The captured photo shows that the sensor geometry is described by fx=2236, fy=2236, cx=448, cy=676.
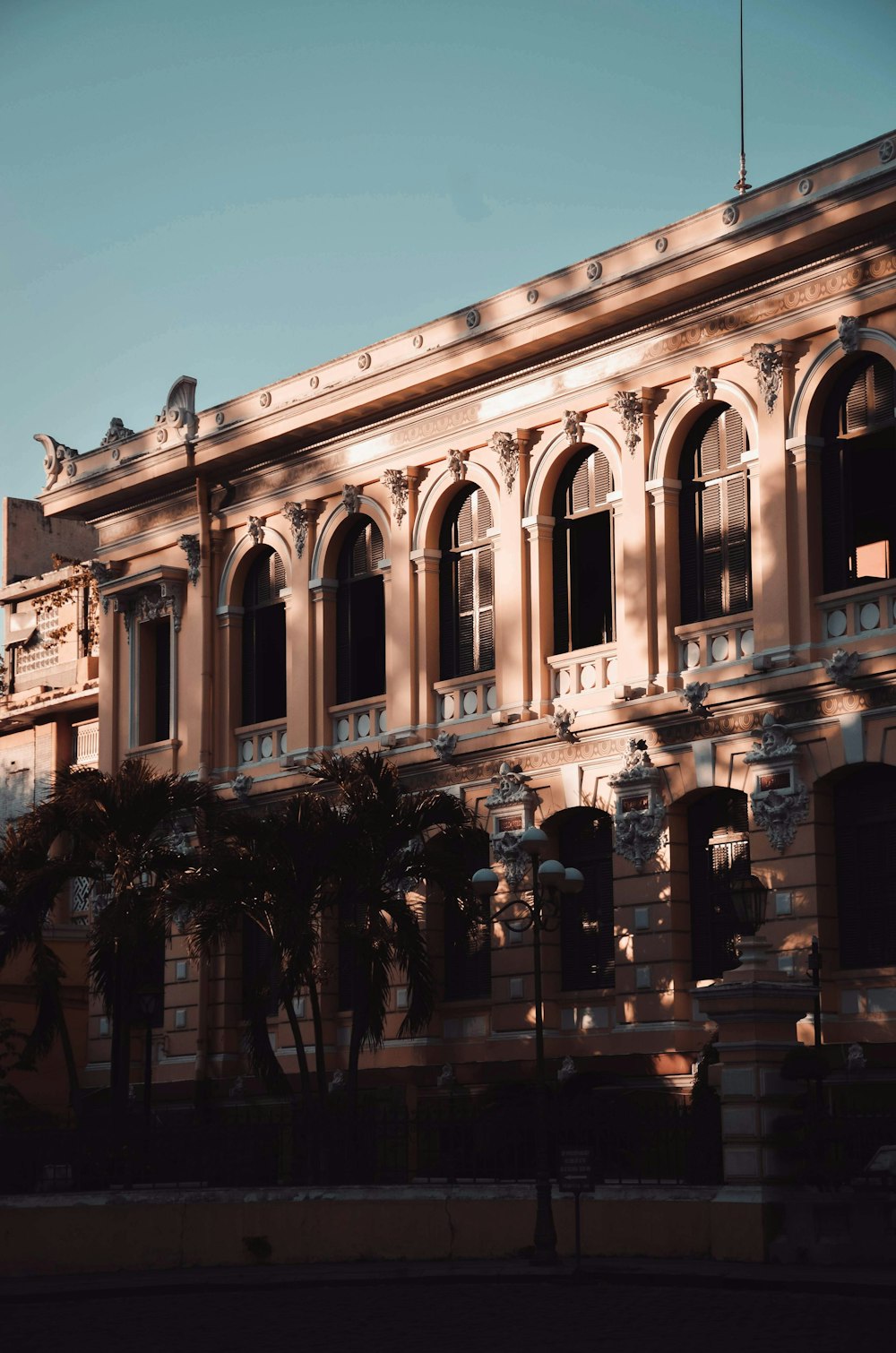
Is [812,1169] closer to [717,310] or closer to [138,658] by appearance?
[717,310]

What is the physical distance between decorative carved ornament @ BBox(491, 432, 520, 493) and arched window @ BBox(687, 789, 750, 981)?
601 centimetres

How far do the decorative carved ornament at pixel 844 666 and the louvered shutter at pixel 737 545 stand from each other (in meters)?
2.35

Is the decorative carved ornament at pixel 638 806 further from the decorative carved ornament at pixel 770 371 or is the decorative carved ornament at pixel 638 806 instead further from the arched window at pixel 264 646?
the arched window at pixel 264 646

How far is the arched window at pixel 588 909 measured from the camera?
32281mm

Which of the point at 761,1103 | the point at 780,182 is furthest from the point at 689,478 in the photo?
the point at 761,1103

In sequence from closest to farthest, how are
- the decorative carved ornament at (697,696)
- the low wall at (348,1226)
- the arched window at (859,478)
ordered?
1. the low wall at (348,1226)
2. the arched window at (859,478)
3. the decorative carved ornament at (697,696)

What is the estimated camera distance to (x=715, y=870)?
3081 centimetres

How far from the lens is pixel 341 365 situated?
36.6m

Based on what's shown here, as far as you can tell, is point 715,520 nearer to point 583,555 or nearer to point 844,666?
point 583,555

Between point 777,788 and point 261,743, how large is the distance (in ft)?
37.4

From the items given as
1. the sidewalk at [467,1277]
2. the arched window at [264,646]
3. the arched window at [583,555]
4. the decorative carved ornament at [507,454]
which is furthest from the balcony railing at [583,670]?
the sidewalk at [467,1277]

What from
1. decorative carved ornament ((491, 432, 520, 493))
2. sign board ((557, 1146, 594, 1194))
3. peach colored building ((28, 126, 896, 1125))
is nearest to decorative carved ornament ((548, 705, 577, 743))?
peach colored building ((28, 126, 896, 1125))

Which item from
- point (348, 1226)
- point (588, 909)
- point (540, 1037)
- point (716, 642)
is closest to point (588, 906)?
point (588, 909)

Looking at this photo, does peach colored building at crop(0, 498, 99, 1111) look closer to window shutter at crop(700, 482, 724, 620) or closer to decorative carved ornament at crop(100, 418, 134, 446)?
decorative carved ornament at crop(100, 418, 134, 446)
